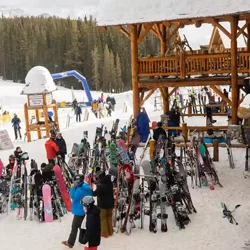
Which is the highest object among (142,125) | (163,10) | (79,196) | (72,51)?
(72,51)

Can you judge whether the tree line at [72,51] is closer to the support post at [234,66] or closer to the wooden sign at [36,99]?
the wooden sign at [36,99]

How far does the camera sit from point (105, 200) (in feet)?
31.6

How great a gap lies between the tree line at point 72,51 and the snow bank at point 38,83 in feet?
175

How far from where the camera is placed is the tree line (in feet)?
262

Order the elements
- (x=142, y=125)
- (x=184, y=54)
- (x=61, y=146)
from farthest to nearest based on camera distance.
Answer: (x=184, y=54) < (x=142, y=125) < (x=61, y=146)

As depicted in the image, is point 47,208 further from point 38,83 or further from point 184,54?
point 38,83

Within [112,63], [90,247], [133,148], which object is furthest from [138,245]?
[112,63]

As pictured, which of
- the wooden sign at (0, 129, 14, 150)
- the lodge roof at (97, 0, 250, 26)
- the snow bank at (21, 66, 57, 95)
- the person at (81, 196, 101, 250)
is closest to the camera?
the person at (81, 196, 101, 250)

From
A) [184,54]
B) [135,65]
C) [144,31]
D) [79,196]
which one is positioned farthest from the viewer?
[135,65]

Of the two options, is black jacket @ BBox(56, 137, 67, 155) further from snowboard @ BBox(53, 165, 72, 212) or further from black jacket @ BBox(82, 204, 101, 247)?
black jacket @ BBox(82, 204, 101, 247)

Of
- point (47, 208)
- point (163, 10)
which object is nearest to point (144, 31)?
point (163, 10)

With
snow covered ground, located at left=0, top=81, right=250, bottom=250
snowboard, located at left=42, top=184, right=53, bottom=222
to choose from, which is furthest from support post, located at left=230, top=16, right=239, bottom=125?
snowboard, located at left=42, top=184, right=53, bottom=222

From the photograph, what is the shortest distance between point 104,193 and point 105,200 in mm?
148

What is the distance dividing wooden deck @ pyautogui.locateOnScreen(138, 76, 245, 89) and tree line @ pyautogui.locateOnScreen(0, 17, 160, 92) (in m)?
59.8
